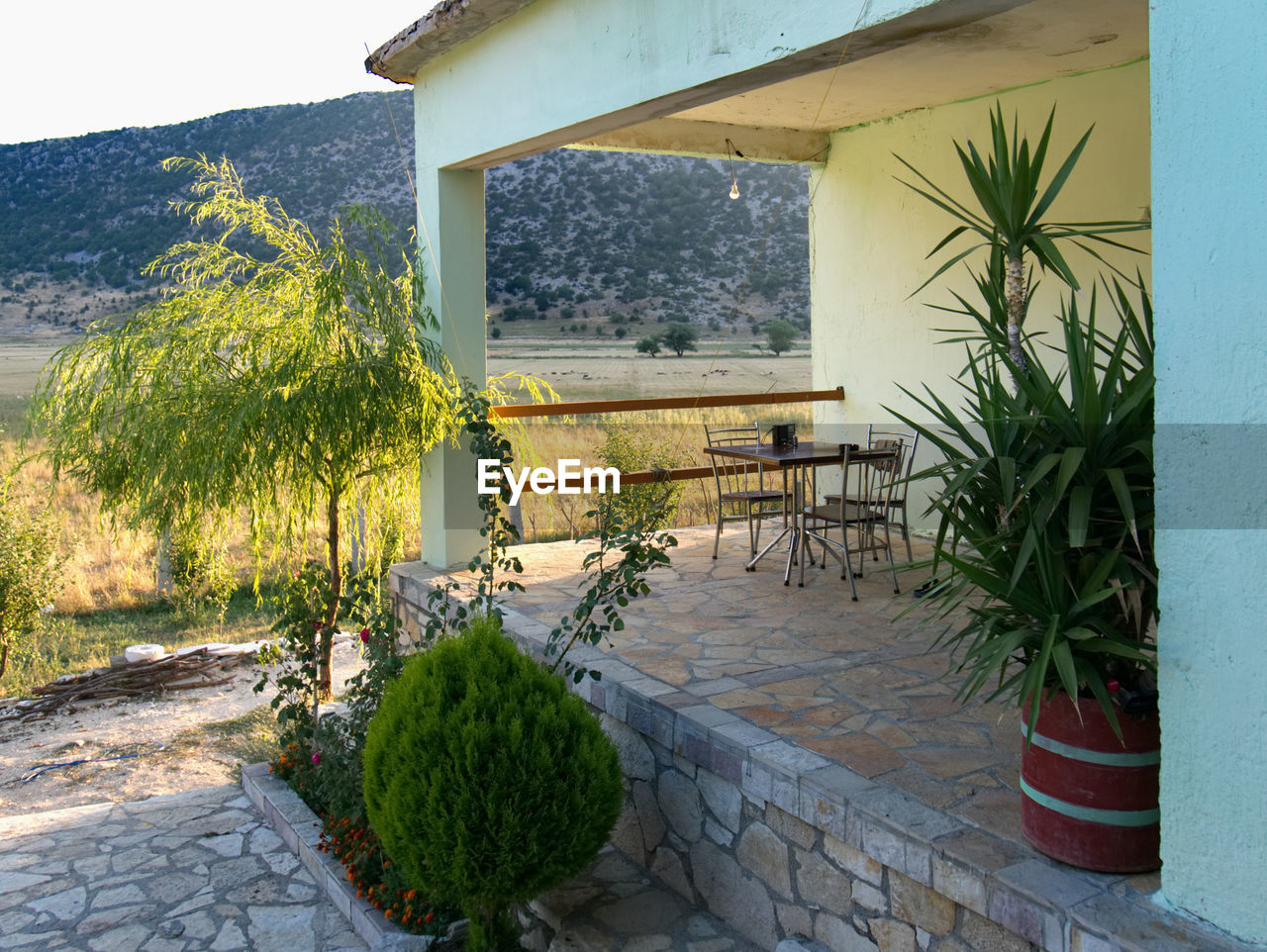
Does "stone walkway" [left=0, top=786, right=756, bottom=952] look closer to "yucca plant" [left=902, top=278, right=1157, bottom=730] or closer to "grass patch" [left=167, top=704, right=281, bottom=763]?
"yucca plant" [left=902, top=278, right=1157, bottom=730]

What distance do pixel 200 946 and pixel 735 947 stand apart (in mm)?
1925

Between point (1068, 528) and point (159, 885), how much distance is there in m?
3.74

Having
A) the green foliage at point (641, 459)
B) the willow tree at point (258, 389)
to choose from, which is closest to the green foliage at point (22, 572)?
the willow tree at point (258, 389)

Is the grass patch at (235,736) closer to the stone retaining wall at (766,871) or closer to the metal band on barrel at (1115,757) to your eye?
the stone retaining wall at (766,871)

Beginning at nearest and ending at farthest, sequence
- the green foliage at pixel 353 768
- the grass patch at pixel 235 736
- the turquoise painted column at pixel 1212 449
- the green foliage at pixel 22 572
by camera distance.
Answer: the turquoise painted column at pixel 1212 449 < the green foliage at pixel 353 768 < the grass patch at pixel 235 736 < the green foliage at pixel 22 572

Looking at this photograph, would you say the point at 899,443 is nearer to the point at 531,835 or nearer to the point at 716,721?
the point at 716,721

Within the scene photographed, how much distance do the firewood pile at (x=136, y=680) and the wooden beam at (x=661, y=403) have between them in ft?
14.2

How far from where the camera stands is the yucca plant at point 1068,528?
2.28 m

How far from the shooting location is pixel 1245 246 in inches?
77.2

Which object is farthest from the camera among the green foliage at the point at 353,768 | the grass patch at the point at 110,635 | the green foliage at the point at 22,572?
the grass patch at the point at 110,635

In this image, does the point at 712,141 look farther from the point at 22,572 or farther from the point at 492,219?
the point at 492,219

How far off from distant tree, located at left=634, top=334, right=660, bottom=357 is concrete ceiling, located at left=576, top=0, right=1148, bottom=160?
58.3 feet

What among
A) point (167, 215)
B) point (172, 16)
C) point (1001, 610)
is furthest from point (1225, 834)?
point (167, 215)

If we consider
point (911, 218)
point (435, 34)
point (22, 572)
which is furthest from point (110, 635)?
point (911, 218)
